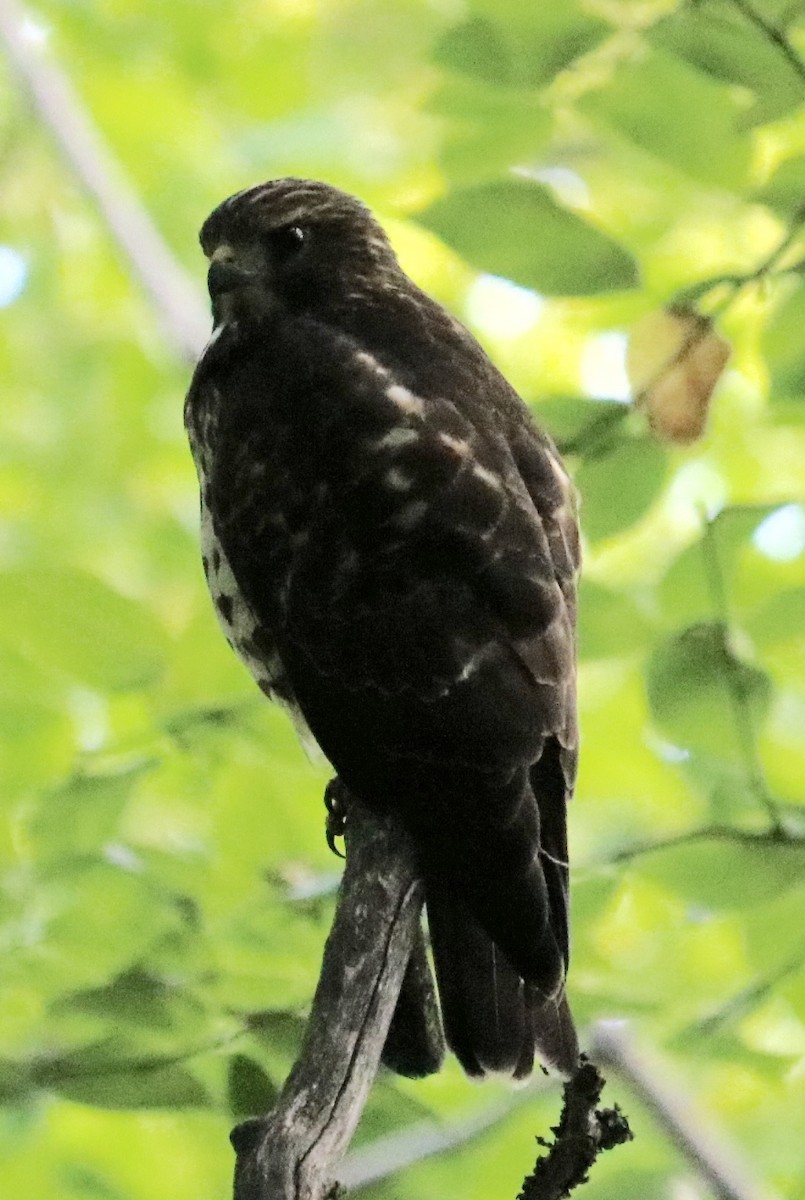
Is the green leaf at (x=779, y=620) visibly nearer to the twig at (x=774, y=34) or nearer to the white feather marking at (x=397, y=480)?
the white feather marking at (x=397, y=480)

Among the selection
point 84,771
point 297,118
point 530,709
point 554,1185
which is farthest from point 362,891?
point 297,118

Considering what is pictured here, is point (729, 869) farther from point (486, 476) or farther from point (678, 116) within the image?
point (678, 116)

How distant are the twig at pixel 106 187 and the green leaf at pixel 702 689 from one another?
1026 millimetres

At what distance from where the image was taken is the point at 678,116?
180 cm

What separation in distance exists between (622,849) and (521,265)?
697 mm

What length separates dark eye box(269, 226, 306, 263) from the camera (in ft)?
6.90

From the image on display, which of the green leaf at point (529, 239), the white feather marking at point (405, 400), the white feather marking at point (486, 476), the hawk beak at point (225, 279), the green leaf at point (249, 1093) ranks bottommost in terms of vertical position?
the green leaf at point (249, 1093)

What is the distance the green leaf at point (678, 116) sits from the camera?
1.78m

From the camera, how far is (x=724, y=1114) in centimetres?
250

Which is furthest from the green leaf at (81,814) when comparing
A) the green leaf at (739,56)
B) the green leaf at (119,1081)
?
the green leaf at (739,56)

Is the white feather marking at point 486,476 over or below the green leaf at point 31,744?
over

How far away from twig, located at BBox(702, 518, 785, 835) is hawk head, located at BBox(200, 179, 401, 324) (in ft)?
2.04

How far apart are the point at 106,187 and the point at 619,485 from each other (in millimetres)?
1402

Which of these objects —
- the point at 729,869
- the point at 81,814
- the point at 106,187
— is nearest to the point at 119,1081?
the point at 81,814
